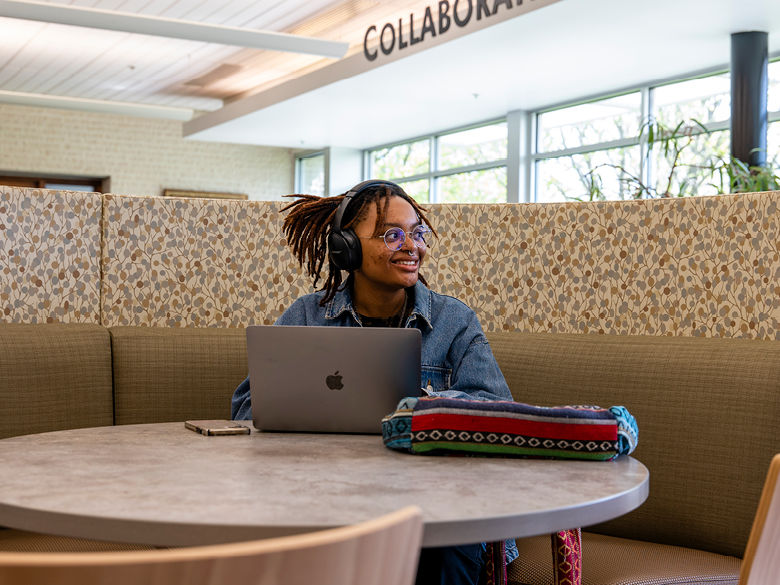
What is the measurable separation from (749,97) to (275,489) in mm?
5991

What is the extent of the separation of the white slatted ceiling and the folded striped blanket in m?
6.38

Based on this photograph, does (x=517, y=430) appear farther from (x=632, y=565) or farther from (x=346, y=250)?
(x=346, y=250)

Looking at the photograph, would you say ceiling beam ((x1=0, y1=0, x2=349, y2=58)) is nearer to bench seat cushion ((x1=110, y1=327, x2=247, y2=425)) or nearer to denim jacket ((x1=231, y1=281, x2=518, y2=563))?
bench seat cushion ((x1=110, y1=327, x2=247, y2=425))

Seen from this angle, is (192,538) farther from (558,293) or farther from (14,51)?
(14,51)

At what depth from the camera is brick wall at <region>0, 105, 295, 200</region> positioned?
11516mm

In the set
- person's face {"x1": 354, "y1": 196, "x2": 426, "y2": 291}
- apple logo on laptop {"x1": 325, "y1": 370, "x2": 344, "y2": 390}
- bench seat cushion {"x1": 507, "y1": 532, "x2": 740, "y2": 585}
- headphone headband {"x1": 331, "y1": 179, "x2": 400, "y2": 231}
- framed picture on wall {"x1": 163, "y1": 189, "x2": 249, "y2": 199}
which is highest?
framed picture on wall {"x1": 163, "y1": 189, "x2": 249, "y2": 199}

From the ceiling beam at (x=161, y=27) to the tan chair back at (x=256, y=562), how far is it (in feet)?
20.9

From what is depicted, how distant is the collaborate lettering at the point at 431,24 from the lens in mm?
6562

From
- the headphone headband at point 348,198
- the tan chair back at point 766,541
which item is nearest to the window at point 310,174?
the headphone headband at point 348,198

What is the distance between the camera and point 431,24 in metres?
7.12

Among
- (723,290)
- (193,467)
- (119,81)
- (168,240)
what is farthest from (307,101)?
(193,467)

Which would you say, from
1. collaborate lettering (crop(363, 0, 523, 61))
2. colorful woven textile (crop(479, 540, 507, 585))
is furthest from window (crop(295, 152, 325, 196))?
colorful woven textile (crop(479, 540, 507, 585))

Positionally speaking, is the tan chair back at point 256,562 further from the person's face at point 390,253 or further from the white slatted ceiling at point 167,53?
the white slatted ceiling at point 167,53

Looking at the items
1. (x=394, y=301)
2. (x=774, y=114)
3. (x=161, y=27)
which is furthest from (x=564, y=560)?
(x=774, y=114)
